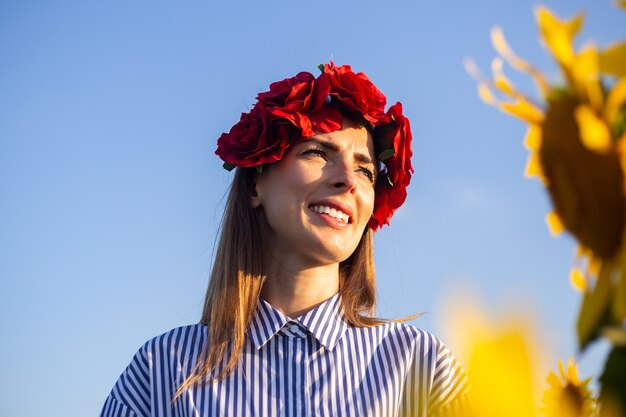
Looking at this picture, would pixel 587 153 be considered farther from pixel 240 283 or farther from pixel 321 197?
pixel 240 283

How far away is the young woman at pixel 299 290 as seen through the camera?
2869 mm

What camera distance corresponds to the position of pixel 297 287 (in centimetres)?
308

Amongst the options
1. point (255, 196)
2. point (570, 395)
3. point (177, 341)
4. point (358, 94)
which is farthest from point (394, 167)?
point (570, 395)

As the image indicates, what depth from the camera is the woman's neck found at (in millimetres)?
3062

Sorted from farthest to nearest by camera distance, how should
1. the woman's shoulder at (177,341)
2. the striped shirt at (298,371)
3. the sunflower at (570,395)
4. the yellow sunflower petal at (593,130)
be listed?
the woman's shoulder at (177,341)
the striped shirt at (298,371)
the sunflower at (570,395)
the yellow sunflower petal at (593,130)

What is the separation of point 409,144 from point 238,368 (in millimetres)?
1067

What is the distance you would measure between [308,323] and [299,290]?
5.6 inches

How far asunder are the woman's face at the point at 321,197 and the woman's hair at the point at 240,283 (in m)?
0.10

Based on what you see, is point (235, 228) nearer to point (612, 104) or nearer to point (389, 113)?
point (389, 113)

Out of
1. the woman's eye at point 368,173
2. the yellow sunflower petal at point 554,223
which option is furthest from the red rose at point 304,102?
the yellow sunflower petal at point 554,223

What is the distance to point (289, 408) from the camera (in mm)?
2797

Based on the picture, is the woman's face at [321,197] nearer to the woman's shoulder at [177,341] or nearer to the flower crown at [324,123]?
the flower crown at [324,123]

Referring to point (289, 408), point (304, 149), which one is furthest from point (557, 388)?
point (304, 149)

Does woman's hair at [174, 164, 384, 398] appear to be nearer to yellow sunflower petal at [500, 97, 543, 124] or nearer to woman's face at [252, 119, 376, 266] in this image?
woman's face at [252, 119, 376, 266]
